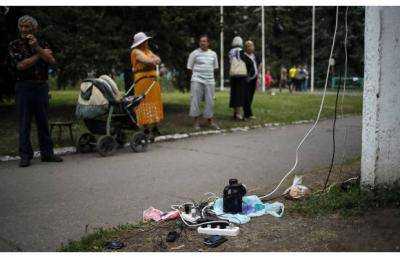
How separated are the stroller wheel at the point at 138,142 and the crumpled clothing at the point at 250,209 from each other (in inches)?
152

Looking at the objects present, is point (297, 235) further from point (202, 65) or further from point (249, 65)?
point (249, 65)

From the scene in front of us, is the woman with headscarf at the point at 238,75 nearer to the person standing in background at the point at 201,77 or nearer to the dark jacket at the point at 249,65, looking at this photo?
the dark jacket at the point at 249,65

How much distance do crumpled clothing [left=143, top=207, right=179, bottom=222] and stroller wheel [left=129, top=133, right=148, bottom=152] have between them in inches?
148

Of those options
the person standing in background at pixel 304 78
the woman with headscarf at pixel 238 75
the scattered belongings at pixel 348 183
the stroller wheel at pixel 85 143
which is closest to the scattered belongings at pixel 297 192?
the scattered belongings at pixel 348 183

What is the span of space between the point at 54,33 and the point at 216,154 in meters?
6.43

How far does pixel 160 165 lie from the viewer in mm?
7594

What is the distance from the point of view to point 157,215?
4.81 meters

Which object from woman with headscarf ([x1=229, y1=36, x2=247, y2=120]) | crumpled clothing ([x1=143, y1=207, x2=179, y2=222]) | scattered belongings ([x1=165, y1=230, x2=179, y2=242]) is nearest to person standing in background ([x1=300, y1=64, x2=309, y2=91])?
Result: woman with headscarf ([x1=229, y1=36, x2=247, y2=120])

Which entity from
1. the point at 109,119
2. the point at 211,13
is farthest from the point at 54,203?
the point at 211,13

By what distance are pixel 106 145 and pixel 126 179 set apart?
5.87 ft

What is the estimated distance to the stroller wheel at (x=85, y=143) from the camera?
28.7 ft

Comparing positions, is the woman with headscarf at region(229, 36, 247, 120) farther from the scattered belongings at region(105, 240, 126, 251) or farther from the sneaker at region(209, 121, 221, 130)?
the scattered belongings at region(105, 240, 126, 251)

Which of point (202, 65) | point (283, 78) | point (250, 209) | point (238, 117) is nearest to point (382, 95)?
point (250, 209)

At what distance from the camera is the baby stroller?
26.6 feet
